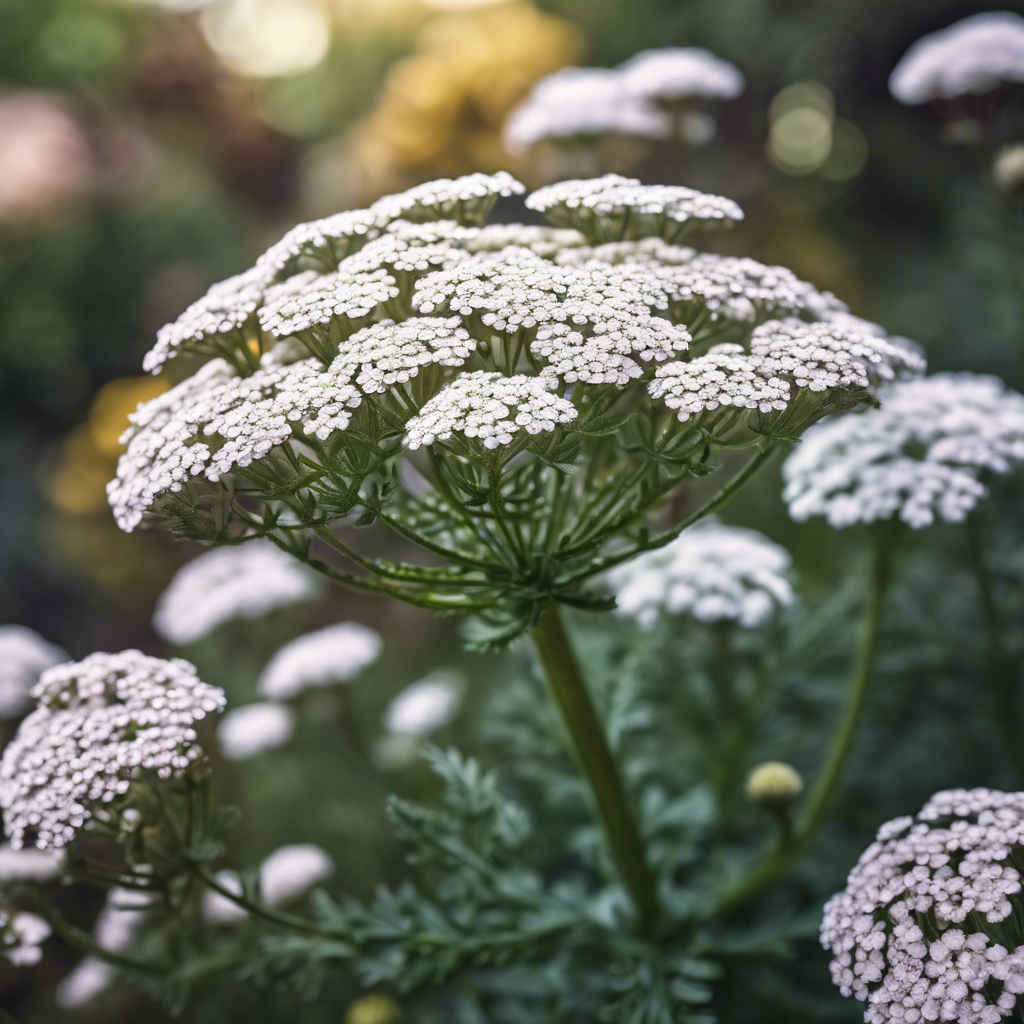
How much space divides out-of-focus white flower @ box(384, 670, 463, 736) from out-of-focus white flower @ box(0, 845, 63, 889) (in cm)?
58

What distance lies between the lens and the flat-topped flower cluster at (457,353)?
734mm

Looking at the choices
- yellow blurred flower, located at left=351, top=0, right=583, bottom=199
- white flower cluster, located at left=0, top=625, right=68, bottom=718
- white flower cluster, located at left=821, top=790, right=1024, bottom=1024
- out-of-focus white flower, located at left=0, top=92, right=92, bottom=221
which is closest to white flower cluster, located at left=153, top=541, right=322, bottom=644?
white flower cluster, located at left=0, top=625, right=68, bottom=718

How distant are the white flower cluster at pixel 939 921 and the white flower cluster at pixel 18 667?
118 centimetres

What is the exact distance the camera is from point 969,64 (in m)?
1.52

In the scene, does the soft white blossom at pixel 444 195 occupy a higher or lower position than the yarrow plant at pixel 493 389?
higher

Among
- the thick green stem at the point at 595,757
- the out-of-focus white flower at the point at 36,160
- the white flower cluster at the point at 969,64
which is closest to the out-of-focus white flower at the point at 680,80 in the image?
the white flower cluster at the point at 969,64

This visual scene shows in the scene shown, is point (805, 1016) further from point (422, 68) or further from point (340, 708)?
point (422, 68)

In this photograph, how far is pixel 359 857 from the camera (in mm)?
1673

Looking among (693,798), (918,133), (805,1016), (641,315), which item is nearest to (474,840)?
(693,798)

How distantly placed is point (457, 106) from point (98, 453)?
1471mm

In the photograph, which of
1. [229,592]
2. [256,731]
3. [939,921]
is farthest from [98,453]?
[939,921]

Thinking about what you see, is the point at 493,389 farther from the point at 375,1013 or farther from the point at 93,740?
the point at 375,1013

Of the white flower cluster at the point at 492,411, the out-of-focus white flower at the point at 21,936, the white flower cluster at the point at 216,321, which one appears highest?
the white flower cluster at the point at 216,321

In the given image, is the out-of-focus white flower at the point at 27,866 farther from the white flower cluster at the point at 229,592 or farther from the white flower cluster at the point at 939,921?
the white flower cluster at the point at 939,921
